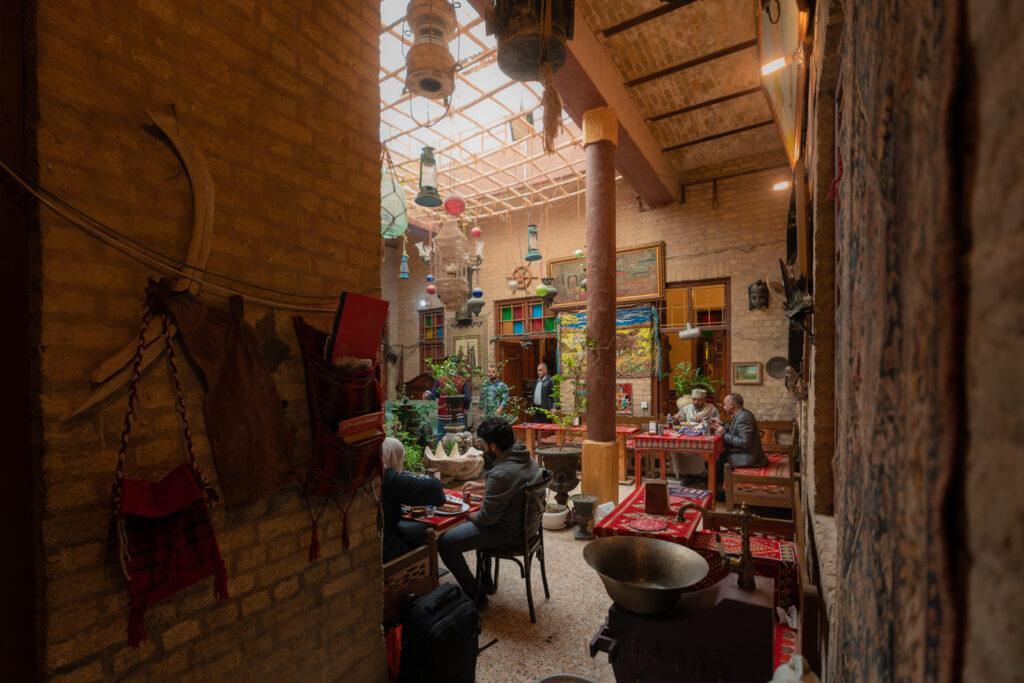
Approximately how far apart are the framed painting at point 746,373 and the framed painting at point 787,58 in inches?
186

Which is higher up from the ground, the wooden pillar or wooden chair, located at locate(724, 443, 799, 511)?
the wooden pillar

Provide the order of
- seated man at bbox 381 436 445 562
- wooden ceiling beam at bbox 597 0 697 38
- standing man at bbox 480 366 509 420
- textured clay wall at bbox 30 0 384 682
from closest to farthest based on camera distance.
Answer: textured clay wall at bbox 30 0 384 682 < seated man at bbox 381 436 445 562 < wooden ceiling beam at bbox 597 0 697 38 < standing man at bbox 480 366 509 420

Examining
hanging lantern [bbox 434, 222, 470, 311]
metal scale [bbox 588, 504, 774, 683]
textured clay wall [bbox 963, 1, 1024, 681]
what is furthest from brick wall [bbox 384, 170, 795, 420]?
textured clay wall [bbox 963, 1, 1024, 681]

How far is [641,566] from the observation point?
237cm

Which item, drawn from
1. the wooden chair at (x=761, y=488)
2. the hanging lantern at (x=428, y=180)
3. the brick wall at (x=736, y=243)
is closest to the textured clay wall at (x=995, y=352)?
the wooden chair at (x=761, y=488)

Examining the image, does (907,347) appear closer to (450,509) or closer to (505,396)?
(450,509)

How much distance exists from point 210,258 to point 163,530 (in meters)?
1.06

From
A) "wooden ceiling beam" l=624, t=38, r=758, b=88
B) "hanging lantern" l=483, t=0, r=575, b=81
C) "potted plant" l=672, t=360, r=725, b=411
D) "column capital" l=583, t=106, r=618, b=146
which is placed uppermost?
"wooden ceiling beam" l=624, t=38, r=758, b=88

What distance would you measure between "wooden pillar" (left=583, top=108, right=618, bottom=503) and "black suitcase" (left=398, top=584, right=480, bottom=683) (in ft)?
9.77

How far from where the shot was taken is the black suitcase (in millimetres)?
2451

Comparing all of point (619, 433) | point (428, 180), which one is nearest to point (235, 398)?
point (428, 180)

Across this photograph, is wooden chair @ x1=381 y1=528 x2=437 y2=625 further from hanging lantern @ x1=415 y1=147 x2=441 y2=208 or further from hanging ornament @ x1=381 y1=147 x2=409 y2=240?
hanging lantern @ x1=415 y1=147 x2=441 y2=208

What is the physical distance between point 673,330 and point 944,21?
8.49 meters

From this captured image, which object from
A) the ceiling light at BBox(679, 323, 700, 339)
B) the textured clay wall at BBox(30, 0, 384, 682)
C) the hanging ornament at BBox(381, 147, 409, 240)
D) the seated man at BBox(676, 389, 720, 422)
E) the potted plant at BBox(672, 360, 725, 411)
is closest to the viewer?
the textured clay wall at BBox(30, 0, 384, 682)
